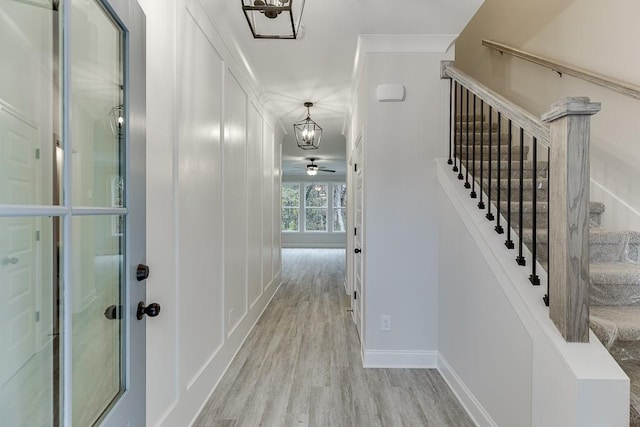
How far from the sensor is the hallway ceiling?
238 cm

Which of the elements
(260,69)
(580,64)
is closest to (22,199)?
(260,69)

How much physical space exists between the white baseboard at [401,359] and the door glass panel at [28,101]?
2.54 m

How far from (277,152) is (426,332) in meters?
3.83

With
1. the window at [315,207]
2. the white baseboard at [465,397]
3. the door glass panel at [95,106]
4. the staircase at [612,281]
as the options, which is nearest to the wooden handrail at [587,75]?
the staircase at [612,281]

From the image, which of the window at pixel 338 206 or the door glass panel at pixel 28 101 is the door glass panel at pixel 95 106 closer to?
the door glass panel at pixel 28 101

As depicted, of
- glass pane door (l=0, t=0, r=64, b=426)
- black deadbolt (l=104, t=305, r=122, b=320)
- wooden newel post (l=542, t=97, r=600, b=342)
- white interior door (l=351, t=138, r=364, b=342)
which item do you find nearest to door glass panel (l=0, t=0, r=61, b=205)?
glass pane door (l=0, t=0, r=64, b=426)

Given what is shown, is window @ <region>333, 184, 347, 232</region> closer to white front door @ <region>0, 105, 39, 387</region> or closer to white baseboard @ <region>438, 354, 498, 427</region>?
white baseboard @ <region>438, 354, 498, 427</region>

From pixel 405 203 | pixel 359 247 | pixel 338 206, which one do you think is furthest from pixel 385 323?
pixel 338 206

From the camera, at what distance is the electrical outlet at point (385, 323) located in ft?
9.12

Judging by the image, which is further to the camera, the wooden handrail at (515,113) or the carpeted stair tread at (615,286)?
the carpeted stair tread at (615,286)

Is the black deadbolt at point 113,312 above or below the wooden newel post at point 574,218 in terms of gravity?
below

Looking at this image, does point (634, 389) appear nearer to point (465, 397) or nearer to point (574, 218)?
point (574, 218)

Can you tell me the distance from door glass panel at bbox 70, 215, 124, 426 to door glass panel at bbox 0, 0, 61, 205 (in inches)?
6.7

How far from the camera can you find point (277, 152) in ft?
18.6
